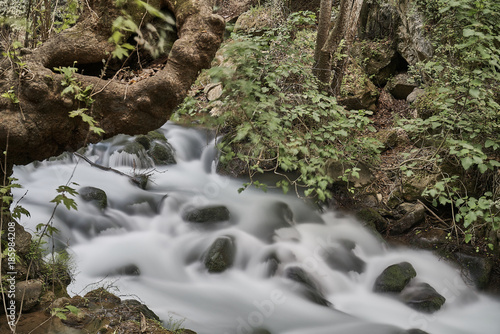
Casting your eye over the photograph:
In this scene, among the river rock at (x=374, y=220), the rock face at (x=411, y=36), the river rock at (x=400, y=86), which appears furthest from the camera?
the river rock at (x=400, y=86)

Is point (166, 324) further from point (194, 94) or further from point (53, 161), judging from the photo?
point (194, 94)

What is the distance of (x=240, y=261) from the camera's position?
5645 mm

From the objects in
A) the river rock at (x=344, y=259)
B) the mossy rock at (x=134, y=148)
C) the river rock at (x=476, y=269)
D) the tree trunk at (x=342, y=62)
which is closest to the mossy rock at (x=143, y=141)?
the mossy rock at (x=134, y=148)

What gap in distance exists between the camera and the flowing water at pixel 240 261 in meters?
4.85

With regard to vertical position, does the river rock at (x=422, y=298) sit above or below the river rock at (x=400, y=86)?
below

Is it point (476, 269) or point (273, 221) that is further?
point (273, 221)

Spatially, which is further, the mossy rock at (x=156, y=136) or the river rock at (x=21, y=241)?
the mossy rock at (x=156, y=136)

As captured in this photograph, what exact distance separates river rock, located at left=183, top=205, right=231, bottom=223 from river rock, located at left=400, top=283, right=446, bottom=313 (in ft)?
9.27

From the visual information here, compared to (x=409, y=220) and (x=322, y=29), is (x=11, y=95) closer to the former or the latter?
(x=322, y=29)

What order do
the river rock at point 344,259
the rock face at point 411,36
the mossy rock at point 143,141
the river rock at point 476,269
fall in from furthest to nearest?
the rock face at point 411,36, the mossy rock at point 143,141, the river rock at point 344,259, the river rock at point 476,269

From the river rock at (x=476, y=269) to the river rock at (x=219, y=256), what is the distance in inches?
131

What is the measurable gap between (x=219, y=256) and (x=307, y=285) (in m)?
1.25

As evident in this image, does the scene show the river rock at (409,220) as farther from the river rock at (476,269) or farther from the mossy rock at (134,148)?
the mossy rock at (134,148)

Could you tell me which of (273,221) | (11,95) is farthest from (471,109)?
(11,95)
